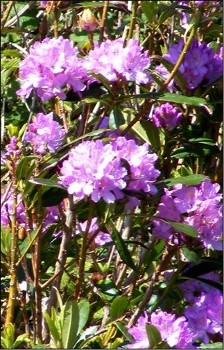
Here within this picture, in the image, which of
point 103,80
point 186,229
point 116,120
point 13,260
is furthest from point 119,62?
point 13,260

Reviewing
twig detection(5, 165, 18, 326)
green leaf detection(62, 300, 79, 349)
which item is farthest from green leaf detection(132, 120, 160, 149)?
green leaf detection(62, 300, 79, 349)

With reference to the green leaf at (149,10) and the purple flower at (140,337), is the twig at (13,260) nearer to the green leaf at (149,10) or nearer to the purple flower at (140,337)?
the purple flower at (140,337)

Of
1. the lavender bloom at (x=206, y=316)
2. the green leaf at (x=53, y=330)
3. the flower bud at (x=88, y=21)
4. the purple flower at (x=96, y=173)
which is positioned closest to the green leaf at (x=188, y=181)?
the purple flower at (x=96, y=173)

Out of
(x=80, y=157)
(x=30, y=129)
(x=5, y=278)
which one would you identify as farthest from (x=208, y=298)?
(x=5, y=278)

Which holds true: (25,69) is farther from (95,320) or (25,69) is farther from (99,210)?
(95,320)

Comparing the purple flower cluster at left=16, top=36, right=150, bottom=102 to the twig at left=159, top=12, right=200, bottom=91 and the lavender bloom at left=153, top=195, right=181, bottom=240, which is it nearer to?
the twig at left=159, top=12, right=200, bottom=91
